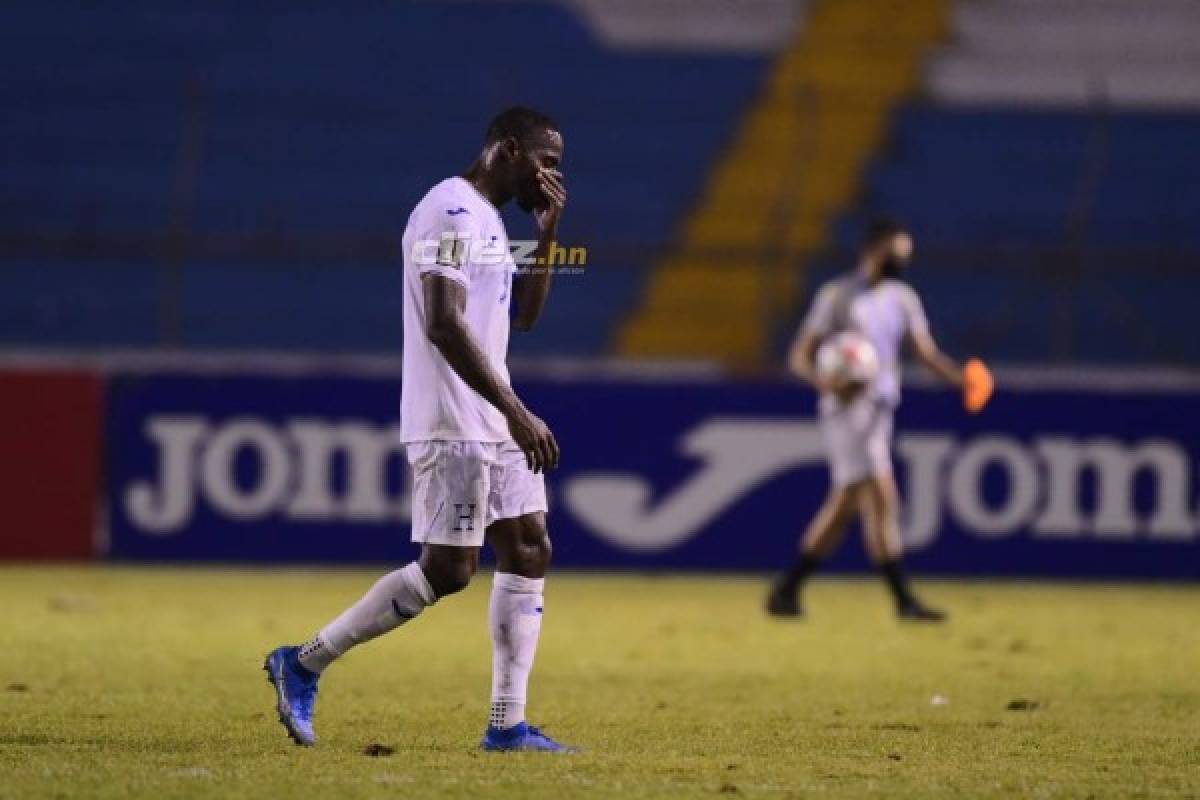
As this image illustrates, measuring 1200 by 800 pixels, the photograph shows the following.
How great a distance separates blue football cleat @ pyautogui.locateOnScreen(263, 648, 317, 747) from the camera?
7.48 metres

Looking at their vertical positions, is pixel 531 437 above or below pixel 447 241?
below

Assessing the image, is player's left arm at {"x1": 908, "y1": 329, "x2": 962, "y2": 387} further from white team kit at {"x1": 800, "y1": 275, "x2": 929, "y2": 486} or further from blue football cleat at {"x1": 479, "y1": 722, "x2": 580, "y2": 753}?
blue football cleat at {"x1": 479, "y1": 722, "x2": 580, "y2": 753}

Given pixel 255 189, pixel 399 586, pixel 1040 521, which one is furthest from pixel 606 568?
pixel 399 586

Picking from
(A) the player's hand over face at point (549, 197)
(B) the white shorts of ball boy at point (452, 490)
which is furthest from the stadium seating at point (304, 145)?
(B) the white shorts of ball boy at point (452, 490)

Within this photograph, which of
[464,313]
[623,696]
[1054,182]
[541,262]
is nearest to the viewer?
[464,313]

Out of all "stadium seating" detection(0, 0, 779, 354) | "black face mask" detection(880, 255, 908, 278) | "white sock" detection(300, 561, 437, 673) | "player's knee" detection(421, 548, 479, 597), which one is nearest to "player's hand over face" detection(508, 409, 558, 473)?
"player's knee" detection(421, 548, 479, 597)

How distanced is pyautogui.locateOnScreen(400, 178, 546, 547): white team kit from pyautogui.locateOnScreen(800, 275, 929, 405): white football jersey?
21.2ft

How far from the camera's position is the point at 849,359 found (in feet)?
44.5

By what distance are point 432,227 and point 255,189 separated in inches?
524

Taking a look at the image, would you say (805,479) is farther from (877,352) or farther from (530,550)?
(530,550)

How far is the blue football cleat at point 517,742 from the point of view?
7434 millimetres

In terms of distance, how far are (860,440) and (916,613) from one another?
3.53 feet

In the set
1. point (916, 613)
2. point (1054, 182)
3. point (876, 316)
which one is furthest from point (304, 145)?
point (916, 613)

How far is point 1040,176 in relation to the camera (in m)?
20.6
